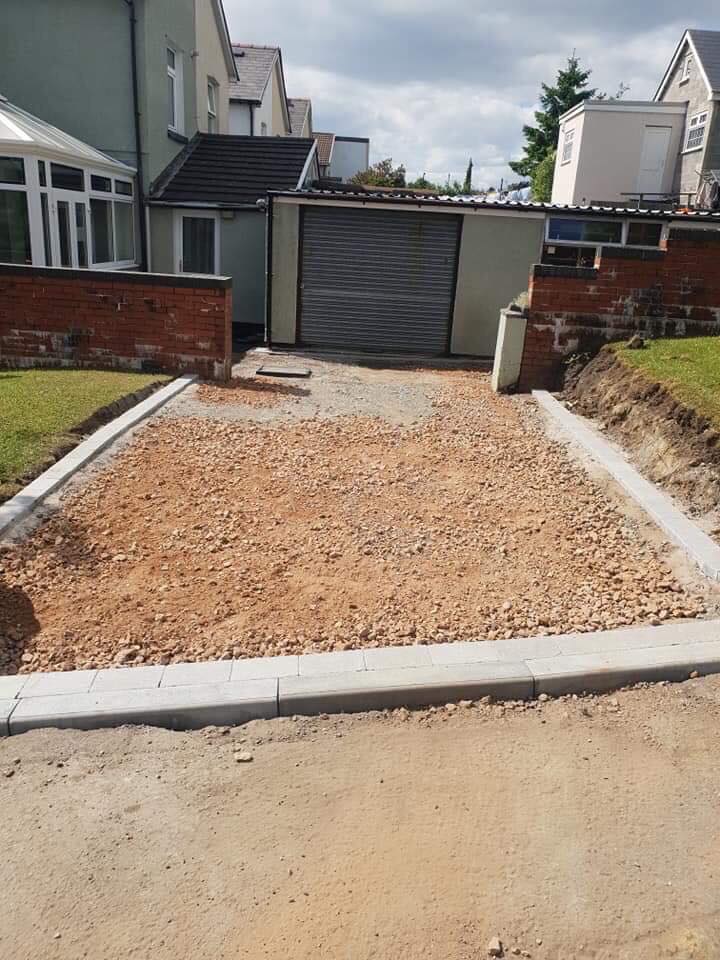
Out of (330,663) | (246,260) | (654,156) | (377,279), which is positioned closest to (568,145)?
(654,156)

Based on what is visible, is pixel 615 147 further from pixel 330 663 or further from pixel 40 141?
pixel 330 663

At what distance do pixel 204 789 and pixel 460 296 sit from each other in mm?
12522

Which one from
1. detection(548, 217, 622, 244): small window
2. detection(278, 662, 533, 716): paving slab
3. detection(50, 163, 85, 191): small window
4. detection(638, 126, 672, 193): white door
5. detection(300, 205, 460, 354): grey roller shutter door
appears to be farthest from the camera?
detection(638, 126, 672, 193): white door

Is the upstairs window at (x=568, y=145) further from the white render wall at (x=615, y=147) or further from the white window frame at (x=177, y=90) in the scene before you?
the white window frame at (x=177, y=90)

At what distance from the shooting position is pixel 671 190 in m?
29.1

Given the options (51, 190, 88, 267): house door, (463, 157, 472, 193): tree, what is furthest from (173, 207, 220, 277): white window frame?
(463, 157, 472, 193): tree

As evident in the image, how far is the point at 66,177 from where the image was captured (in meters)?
13.4

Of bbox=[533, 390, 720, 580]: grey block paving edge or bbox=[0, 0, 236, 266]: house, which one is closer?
bbox=[533, 390, 720, 580]: grey block paving edge

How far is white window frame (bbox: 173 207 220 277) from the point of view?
53.3ft

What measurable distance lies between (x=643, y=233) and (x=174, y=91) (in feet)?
38.2

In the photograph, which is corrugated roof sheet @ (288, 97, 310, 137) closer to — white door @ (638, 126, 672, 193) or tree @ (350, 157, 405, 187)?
tree @ (350, 157, 405, 187)

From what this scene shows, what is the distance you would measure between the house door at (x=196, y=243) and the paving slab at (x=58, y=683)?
14308mm

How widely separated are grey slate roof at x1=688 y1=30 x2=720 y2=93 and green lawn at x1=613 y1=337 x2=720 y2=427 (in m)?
23.7

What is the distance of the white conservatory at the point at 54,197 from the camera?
12.4 metres
